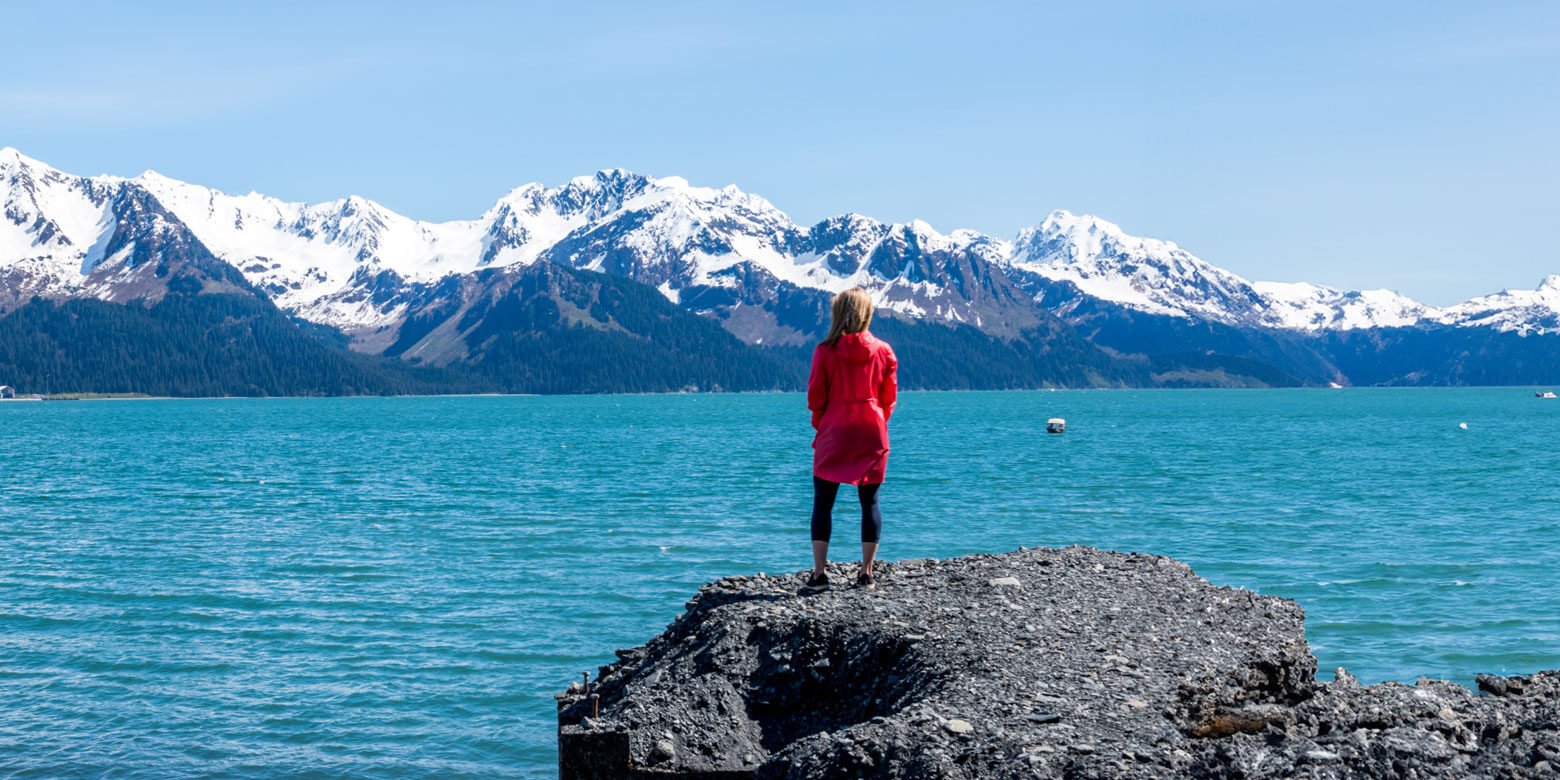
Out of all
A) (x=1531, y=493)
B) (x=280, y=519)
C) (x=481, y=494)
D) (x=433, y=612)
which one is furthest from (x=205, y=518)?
(x=1531, y=493)

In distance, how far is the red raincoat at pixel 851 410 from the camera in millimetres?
15047

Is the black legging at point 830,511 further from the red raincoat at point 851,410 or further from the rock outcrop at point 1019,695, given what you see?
the rock outcrop at point 1019,695

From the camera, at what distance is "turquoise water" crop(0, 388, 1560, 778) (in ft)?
63.9

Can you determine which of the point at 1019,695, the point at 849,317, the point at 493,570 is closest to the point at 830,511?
the point at 849,317

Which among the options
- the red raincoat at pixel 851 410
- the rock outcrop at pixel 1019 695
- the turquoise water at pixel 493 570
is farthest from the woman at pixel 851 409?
the turquoise water at pixel 493 570

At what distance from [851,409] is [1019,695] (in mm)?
4640

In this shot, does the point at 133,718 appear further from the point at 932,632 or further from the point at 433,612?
the point at 932,632

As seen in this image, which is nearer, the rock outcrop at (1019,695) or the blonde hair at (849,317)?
the rock outcrop at (1019,695)

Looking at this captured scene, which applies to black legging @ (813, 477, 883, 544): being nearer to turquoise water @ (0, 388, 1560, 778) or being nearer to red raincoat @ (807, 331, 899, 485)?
red raincoat @ (807, 331, 899, 485)

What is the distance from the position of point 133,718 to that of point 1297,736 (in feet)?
54.5

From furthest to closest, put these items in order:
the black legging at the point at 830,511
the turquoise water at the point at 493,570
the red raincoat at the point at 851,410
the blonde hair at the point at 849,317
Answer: the turquoise water at the point at 493,570
the black legging at the point at 830,511
the red raincoat at the point at 851,410
the blonde hair at the point at 849,317

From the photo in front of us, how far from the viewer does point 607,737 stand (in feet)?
40.2

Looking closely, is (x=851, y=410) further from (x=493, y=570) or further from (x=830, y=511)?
(x=493, y=570)

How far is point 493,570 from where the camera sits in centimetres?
3344
